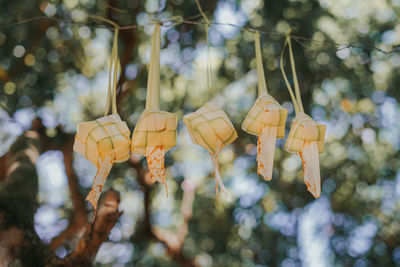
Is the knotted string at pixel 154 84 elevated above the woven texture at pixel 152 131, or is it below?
above

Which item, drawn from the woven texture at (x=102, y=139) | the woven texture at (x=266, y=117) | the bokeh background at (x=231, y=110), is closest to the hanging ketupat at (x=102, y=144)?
the woven texture at (x=102, y=139)

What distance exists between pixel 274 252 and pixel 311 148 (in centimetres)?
286

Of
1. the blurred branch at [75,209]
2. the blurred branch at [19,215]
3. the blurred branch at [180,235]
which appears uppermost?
the blurred branch at [19,215]

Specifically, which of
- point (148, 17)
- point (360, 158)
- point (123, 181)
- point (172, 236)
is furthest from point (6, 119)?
point (360, 158)

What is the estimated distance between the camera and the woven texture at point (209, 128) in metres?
1.10

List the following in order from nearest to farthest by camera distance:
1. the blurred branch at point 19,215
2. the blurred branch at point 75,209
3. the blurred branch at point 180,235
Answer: the blurred branch at point 19,215, the blurred branch at point 75,209, the blurred branch at point 180,235

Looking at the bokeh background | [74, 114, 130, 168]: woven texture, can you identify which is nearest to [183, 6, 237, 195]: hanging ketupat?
[74, 114, 130, 168]: woven texture

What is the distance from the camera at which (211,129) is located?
1.09 meters

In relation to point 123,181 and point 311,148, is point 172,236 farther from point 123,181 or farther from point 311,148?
point 311,148

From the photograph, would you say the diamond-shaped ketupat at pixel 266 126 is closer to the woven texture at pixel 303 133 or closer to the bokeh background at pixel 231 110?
the woven texture at pixel 303 133

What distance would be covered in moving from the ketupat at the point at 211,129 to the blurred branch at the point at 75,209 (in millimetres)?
2111

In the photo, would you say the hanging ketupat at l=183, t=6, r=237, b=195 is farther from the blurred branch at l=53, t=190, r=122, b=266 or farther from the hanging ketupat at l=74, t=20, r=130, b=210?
the blurred branch at l=53, t=190, r=122, b=266

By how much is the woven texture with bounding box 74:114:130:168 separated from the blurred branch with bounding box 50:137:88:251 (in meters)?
2.00

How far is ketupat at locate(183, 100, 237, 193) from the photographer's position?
1.10 m
